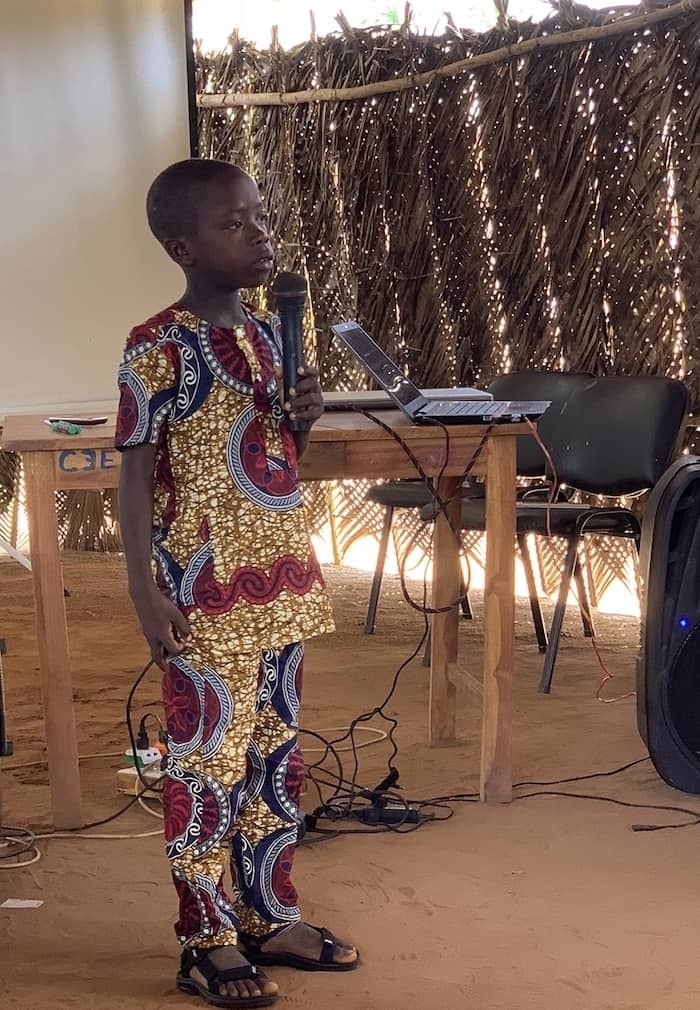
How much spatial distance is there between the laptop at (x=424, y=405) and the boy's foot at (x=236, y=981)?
4.41 feet

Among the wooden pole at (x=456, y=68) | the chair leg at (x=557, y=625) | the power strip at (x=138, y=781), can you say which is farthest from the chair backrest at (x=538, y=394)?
the power strip at (x=138, y=781)

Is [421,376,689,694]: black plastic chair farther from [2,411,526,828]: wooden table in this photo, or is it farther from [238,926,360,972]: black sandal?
[238,926,360,972]: black sandal

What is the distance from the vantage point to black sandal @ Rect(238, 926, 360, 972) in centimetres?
228

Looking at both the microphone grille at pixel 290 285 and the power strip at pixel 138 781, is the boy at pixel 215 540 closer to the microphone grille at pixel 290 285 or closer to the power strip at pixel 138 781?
the microphone grille at pixel 290 285

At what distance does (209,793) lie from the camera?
2148 mm

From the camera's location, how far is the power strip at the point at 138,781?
325cm

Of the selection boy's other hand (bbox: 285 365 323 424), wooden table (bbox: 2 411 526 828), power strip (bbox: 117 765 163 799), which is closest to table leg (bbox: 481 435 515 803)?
wooden table (bbox: 2 411 526 828)

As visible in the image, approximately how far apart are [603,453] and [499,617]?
1418mm

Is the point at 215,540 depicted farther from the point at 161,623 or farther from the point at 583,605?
the point at 583,605

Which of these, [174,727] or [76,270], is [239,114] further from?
[174,727]

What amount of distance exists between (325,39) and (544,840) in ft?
14.0

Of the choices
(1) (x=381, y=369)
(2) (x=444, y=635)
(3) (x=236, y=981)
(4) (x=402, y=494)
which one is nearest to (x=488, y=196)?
(4) (x=402, y=494)

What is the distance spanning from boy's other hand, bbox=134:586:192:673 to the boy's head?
534 mm

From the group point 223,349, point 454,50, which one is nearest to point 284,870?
point 223,349
